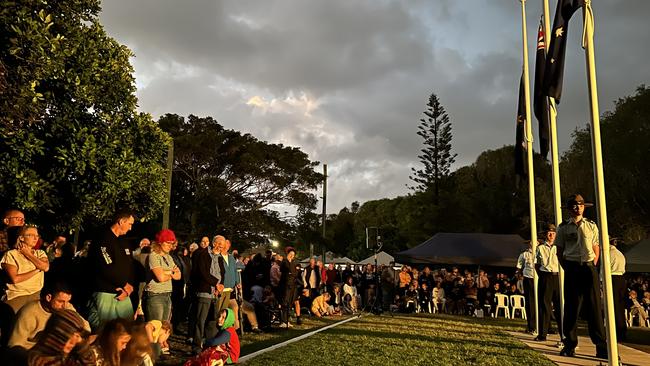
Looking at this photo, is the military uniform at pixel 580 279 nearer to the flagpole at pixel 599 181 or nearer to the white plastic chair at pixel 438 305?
the flagpole at pixel 599 181

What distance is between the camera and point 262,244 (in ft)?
115

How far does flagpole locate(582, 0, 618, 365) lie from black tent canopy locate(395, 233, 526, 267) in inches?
780

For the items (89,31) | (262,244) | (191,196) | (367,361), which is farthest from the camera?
(262,244)

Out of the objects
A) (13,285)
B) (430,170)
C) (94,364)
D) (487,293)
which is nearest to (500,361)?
(94,364)

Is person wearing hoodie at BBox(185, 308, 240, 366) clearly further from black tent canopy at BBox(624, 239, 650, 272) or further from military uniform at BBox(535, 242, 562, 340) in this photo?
black tent canopy at BBox(624, 239, 650, 272)

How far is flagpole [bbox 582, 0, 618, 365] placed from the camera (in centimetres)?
567

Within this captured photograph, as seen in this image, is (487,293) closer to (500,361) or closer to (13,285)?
(500,361)

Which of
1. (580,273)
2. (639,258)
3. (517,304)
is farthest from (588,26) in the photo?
(639,258)

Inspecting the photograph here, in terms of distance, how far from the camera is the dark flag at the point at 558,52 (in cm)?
748

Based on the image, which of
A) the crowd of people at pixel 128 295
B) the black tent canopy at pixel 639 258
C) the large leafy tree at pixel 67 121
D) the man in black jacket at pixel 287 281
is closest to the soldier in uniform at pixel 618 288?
the crowd of people at pixel 128 295

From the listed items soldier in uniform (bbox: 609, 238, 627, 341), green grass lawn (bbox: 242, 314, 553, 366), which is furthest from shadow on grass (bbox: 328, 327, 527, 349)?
soldier in uniform (bbox: 609, 238, 627, 341)

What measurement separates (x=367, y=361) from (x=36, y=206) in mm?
7678

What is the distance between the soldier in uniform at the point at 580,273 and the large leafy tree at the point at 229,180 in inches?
1006

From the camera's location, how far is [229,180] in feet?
111
